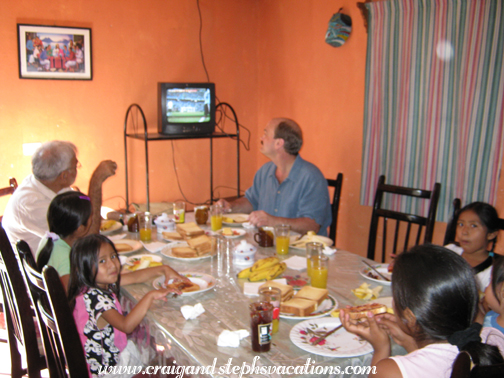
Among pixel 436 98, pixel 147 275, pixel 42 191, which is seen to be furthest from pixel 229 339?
pixel 436 98

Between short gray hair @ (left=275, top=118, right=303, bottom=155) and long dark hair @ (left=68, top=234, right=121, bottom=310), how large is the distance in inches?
62.2

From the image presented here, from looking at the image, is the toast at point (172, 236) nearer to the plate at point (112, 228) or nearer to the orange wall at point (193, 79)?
the plate at point (112, 228)

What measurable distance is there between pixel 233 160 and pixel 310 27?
5.11ft

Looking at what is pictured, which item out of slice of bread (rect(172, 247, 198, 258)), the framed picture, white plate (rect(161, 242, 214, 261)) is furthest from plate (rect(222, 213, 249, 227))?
the framed picture

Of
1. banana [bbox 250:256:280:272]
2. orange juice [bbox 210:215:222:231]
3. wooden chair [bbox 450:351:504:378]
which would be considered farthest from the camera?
orange juice [bbox 210:215:222:231]

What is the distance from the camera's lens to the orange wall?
3754 mm

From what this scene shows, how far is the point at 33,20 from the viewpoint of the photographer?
3707 mm

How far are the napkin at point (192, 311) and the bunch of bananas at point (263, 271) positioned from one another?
340mm

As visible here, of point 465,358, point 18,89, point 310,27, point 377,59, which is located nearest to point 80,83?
point 18,89

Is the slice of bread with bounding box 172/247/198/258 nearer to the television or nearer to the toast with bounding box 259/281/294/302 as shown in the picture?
the toast with bounding box 259/281/294/302

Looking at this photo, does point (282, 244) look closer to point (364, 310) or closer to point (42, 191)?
point (364, 310)

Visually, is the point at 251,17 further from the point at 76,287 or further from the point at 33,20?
the point at 76,287

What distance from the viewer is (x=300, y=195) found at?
9.29ft

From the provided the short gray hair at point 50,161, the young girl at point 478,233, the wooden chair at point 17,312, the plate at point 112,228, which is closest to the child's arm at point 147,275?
the wooden chair at point 17,312
